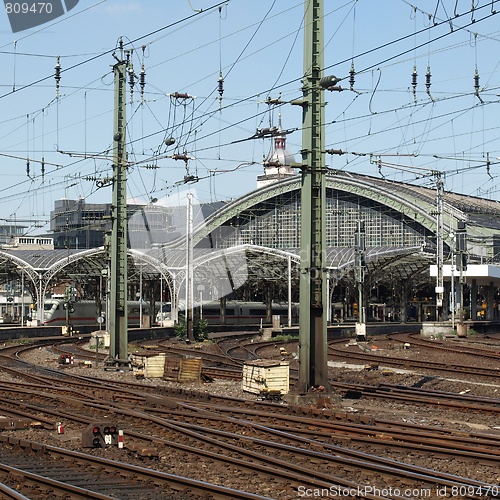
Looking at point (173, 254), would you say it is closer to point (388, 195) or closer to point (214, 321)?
point (214, 321)

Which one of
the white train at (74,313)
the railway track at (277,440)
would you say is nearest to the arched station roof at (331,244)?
the white train at (74,313)

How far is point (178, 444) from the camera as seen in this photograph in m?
15.7

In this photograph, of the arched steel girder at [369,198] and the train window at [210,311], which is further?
the arched steel girder at [369,198]

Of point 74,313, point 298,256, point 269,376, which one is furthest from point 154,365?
point 74,313

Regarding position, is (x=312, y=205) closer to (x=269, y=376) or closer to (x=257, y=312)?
(x=269, y=376)

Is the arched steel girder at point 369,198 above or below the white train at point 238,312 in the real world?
above

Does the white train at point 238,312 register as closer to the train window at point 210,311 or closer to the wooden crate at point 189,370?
the train window at point 210,311

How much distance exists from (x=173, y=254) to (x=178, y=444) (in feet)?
225

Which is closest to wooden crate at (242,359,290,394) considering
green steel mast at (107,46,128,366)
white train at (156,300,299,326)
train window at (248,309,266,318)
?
green steel mast at (107,46,128,366)

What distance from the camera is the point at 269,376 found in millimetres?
24016

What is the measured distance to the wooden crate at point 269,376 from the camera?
23969 mm

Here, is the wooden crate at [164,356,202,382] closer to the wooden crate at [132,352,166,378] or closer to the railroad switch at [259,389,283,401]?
the wooden crate at [132,352,166,378]

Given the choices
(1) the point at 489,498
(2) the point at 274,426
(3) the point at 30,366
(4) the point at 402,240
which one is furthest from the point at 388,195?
(1) the point at 489,498

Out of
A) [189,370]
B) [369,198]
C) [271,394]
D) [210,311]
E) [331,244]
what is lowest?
[271,394]
